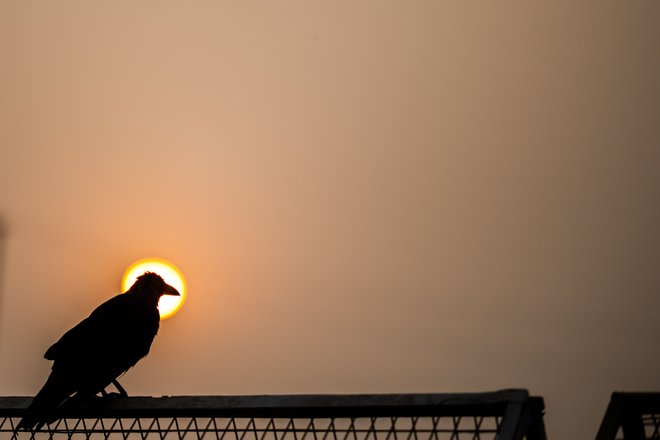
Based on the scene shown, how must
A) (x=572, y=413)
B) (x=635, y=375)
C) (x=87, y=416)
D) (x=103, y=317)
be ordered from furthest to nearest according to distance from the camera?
(x=635, y=375) → (x=572, y=413) → (x=103, y=317) → (x=87, y=416)

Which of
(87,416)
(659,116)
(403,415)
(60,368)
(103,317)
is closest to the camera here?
(403,415)

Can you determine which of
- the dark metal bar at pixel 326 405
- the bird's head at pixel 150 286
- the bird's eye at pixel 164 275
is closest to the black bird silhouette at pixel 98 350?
the bird's head at pixel 150 286

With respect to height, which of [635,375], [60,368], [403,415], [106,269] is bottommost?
[403,415]

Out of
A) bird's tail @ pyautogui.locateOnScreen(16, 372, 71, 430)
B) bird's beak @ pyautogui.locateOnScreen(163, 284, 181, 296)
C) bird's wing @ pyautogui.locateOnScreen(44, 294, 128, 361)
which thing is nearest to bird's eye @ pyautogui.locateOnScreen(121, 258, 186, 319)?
bird's beak @ pyautogui.locateOnScreen(163, 284, 181, 296)

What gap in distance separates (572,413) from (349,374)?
1.58 metres

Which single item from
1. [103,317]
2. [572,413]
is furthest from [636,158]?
[103,317]

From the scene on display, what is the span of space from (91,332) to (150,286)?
2.62 feet

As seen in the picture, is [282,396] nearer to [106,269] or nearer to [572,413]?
[572,413]

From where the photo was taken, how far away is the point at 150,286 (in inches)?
153

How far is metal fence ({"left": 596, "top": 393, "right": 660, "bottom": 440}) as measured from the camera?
1.62 meters

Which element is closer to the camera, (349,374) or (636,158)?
(349,374)

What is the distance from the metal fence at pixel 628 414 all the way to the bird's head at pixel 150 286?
8.32 ft

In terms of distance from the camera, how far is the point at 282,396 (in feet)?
5.78

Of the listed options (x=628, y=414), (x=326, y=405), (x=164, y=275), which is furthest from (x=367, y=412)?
(x=164, y=275)
